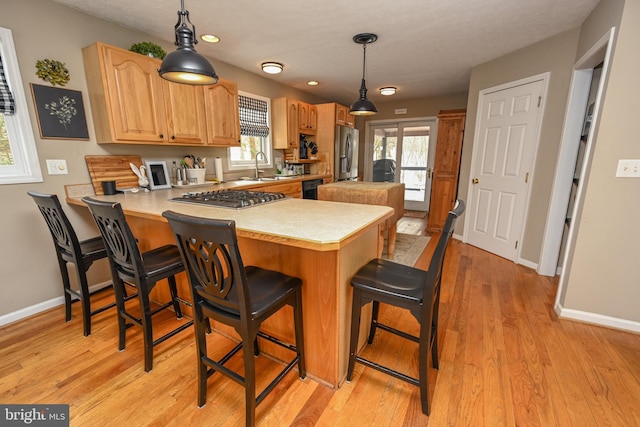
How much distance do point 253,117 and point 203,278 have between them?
11.3 feet

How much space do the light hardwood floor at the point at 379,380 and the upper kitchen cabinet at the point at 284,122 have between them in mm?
3114

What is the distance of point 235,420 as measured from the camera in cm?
132

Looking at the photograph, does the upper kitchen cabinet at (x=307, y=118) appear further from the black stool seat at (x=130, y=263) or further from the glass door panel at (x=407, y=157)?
the black stool seat at (x=130, y=263)

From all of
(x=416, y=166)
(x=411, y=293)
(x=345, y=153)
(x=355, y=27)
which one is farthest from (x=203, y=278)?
(x=416, y=166)

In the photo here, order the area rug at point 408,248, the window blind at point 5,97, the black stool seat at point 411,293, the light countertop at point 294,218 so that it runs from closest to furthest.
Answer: the light countertop at point 294,218
the black stool seat at point 411,293
the window blind at point 5,97
the area rug at point 408,248

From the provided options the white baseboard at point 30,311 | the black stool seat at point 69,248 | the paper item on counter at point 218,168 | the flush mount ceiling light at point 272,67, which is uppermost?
the flush mount ceiling light at point 272,67

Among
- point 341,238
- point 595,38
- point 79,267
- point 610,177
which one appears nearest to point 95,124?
point 79,267

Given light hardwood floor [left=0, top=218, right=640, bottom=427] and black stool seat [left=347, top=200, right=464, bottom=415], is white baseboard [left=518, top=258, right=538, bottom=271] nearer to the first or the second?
light hardwood floor [left=0, top=218, right=640, bottom=427]

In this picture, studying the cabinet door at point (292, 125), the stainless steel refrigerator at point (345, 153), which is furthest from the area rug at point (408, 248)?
the cabinet door at point (292, 125)

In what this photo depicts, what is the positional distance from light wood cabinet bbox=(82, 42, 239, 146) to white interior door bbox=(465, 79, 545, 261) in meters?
3.49

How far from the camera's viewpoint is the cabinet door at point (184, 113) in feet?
8.59

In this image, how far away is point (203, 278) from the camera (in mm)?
1167

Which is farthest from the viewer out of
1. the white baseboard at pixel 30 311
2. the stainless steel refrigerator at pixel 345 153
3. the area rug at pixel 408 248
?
the stainless steel refrigerator at pixel 345 153

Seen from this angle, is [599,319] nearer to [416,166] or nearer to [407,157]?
[416,166]
